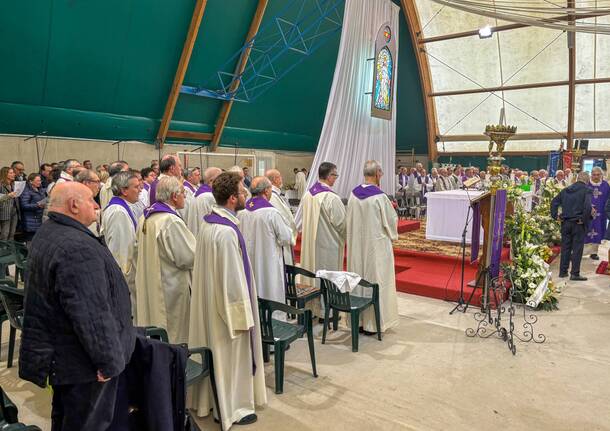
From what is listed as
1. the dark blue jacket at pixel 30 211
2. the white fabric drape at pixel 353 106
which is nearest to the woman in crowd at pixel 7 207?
the dark blue jacket at pixel 30 211

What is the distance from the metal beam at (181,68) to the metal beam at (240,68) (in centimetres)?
161

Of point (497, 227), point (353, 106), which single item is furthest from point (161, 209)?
point (353, 106)

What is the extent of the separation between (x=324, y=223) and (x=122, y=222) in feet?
6.74

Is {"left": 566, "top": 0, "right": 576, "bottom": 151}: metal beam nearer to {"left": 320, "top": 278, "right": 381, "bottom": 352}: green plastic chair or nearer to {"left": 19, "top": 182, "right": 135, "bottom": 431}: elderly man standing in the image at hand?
{"left": 320, "top": 278, "right": 381, "bottom": 352}: green plastic chair

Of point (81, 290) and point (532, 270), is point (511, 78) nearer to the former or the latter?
point (532, 270)

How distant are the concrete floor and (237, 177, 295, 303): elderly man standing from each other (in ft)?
2.14

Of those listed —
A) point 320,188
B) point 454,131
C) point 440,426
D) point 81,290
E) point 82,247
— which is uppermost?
point 454,131

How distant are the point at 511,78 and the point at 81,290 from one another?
58.5 ft

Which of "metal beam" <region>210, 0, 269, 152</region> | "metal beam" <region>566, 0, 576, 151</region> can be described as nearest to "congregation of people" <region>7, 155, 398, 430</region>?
"metal beam" <region>210, 0, 269, 152</region>

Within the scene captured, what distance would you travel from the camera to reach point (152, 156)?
39.3 feet

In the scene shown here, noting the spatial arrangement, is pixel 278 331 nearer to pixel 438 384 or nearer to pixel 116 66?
pixel 438 384

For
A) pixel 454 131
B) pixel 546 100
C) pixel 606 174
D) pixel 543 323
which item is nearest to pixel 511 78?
pixel 546 100

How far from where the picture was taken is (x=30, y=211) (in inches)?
275

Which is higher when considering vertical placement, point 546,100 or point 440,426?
point 546,100
